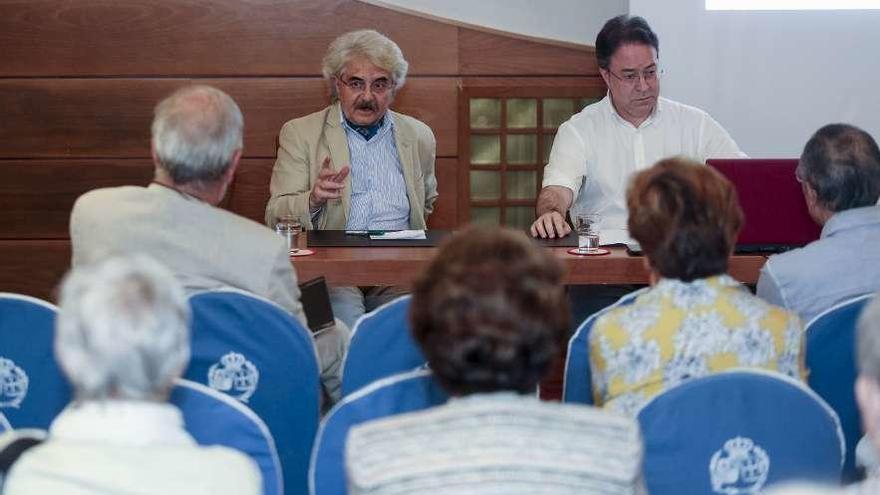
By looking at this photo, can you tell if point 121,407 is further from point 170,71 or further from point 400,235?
point 170,71

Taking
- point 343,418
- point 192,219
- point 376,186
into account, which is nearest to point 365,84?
point 376,186

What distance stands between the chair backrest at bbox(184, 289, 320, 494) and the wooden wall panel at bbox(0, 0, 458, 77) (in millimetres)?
3110

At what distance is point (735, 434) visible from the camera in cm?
178

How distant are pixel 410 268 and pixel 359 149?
3.75 ft

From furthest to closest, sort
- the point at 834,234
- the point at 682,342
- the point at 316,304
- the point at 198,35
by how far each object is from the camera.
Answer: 1. the point at 198,35
2. the point at 316,304
3. the point at 834,234
4. the point at 682,342

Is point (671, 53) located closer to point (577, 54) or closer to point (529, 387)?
point (577, 54)

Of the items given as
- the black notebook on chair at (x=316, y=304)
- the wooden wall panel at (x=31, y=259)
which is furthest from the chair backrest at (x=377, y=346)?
the wooden wall panel at (x=31, y=259)

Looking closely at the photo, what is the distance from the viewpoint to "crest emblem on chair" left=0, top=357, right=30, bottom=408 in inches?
88.5

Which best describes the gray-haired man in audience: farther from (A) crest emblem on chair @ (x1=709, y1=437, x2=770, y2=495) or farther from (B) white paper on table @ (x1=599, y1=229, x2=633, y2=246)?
(A) crest emblem on chair @ (x1=709, y1=437, x2=770, y2=495)

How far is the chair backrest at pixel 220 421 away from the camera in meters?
1.77

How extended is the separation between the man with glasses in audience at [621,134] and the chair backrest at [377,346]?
67.9 inches

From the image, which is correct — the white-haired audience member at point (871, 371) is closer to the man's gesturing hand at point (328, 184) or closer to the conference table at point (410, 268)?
the conference table at point (410, 268)

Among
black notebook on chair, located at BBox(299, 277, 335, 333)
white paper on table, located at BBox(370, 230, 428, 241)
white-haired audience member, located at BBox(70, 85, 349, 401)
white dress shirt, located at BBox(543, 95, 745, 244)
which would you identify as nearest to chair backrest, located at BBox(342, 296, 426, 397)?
white-haired audience member, located at BBox(70, 85, 349, 401)

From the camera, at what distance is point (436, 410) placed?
152 cm
